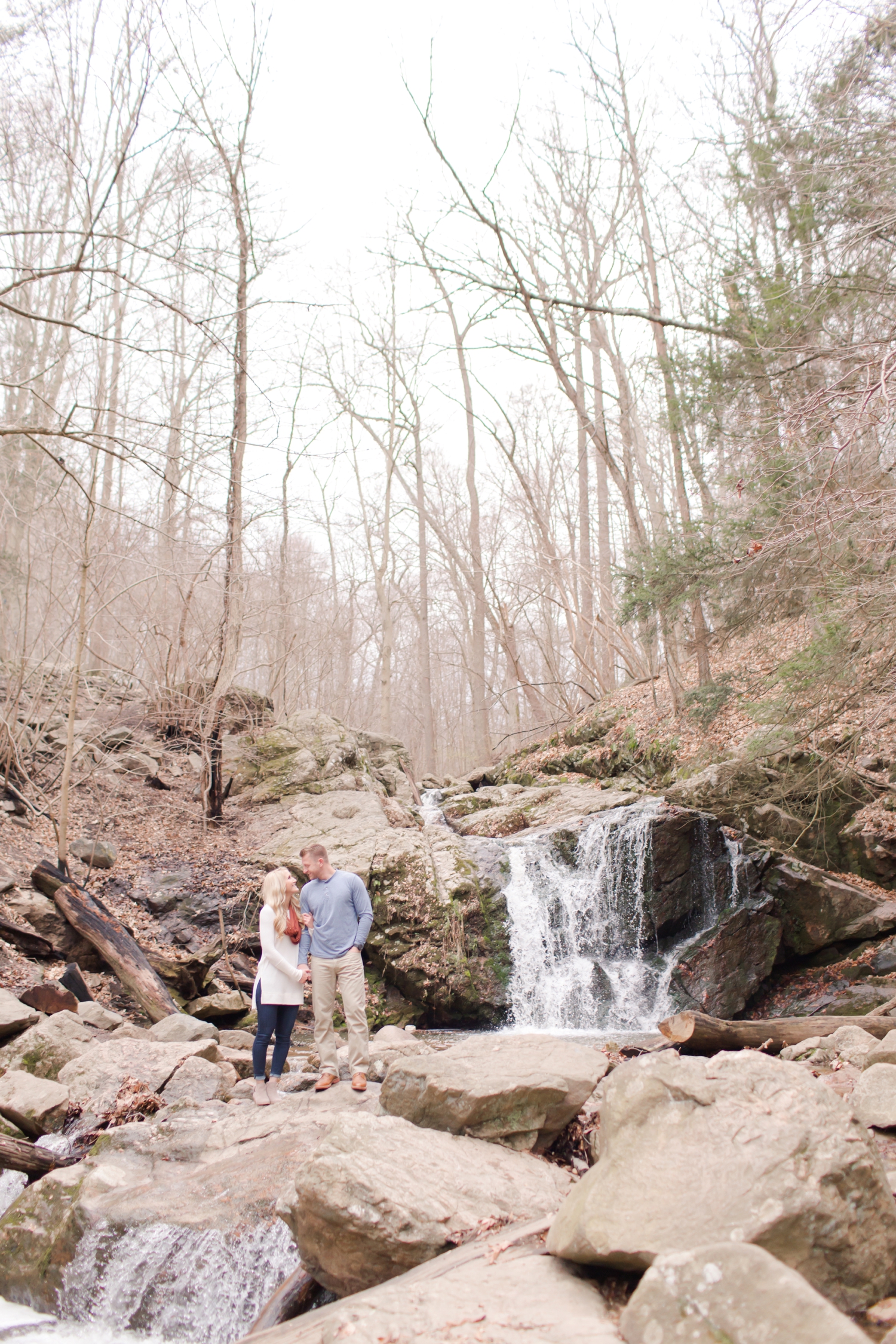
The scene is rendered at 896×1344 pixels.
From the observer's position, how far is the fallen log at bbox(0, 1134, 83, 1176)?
466 centimetres

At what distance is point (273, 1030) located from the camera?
613 cm

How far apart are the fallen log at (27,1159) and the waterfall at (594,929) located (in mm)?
6046

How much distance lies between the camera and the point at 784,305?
8.43 meters

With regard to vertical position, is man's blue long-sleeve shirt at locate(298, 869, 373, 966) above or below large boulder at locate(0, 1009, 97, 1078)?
above

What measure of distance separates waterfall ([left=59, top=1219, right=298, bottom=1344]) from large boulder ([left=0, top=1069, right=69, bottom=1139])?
1387 mm

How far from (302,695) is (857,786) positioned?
51.4ft

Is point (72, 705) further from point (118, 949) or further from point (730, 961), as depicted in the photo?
point (730, 961)

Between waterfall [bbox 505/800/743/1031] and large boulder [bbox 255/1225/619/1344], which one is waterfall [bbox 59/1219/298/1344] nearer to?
large boulder [bbox 255/1225/619/1344]

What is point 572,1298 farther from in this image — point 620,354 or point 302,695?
point 620,354

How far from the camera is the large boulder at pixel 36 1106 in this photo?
5102 mm

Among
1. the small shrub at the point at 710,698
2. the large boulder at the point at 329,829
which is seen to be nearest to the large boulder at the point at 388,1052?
the large boulder at the point at 329,829

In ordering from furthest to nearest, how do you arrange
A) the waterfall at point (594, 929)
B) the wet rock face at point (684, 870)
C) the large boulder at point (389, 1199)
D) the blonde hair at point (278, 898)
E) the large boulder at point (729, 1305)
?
the wet rock face at point (684, 870), the waterfall at point (594, 929), the blonde hair at point (278, 898), the large boulder at point (389, 1199), the large boulder at point (729, 1305)

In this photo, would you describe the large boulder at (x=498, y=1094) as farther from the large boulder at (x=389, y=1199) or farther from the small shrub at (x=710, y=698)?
the small shrub at (x=710, y=698)

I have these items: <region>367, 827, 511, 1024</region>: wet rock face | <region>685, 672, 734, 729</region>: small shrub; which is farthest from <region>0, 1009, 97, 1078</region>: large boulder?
<region>685, 672, 734, 729</region>: small shrub
